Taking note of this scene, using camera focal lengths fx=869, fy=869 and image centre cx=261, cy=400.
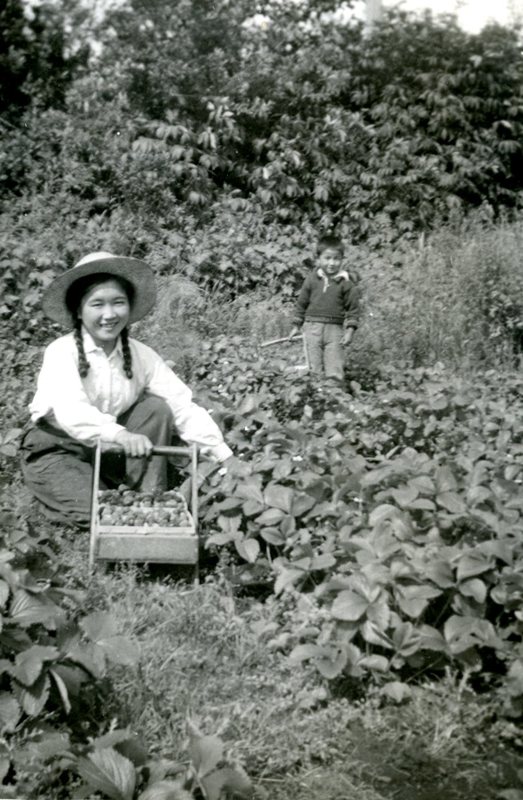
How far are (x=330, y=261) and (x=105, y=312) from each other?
3.89 metres

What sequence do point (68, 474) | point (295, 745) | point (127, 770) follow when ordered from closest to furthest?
point (127, 770) < point (295, 745) < point (68, 474)

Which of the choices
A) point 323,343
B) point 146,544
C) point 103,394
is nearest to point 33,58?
point 323,343

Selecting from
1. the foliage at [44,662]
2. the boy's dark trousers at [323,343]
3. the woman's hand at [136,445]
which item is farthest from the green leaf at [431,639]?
the boy's dark trousers at [323,343]

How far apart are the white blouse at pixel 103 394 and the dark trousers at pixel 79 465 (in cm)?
8

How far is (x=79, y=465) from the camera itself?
4145 millimetres

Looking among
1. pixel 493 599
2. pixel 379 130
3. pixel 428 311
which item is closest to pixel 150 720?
pixel 493 599

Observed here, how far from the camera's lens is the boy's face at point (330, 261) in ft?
25.1

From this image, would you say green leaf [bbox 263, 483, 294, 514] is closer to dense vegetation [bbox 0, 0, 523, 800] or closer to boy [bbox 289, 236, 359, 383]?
dense vegetation [bbox 0, 0, 523, 800]

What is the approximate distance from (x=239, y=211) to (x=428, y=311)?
3993 millimetres

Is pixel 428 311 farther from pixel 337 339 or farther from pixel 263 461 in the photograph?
pixel 263 461

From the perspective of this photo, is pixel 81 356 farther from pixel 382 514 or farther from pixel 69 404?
pixel 382 514

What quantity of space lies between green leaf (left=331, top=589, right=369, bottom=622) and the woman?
4.82ft

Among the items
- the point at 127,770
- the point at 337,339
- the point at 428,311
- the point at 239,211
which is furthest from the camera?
the point at 239,211

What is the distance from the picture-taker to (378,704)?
2596 millimetres
